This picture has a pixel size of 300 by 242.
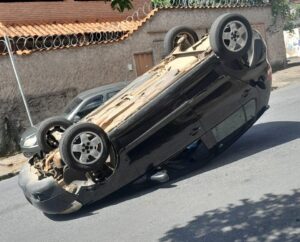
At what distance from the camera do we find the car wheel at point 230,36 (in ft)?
22.1

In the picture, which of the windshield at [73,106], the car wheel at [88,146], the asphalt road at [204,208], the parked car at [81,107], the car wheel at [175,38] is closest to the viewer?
the asphalt road at [204,208]

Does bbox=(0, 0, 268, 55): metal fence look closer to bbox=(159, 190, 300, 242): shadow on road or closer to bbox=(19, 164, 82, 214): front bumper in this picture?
bbox=(19, 164, 82, 214): front bumper

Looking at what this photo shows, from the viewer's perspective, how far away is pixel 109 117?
6625mm

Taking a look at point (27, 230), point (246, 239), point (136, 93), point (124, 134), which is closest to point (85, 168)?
point (124, 134)

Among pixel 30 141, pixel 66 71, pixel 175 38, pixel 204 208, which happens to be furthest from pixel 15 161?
pixel 204 208

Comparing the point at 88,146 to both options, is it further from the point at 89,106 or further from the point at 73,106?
the point at 73,106

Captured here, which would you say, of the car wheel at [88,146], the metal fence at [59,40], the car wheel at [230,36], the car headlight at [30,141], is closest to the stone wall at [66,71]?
the metal fence at [59,40]

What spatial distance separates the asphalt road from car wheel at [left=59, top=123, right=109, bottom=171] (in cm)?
71

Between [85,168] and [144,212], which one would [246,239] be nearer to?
[144,212]

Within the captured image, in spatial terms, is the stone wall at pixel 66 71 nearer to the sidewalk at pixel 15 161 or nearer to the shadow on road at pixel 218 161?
the sidewalk at pixel 15 161

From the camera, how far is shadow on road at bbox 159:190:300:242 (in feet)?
14.5

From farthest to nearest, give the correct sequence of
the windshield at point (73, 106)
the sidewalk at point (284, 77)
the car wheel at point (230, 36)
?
1. the sidewalk at point (284, 77)
2. the windshield at point (73, 106)
3. the car wheel at point (230, 36)

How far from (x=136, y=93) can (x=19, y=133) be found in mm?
7277

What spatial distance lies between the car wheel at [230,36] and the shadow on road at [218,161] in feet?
5.62
